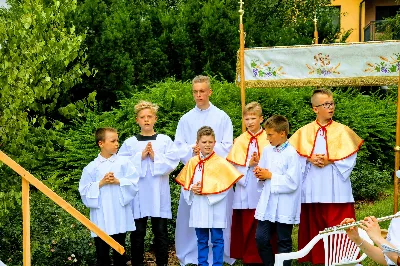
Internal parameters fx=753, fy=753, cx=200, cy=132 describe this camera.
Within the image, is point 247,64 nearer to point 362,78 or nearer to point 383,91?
point 362,78

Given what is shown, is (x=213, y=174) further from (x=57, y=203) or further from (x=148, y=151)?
(x=57, y=203)

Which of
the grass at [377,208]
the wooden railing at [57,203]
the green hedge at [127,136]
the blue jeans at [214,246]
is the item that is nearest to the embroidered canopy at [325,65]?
the grass at [377,208]

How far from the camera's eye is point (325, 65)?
821 centimetres

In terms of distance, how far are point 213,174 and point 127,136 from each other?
4239 millimetres

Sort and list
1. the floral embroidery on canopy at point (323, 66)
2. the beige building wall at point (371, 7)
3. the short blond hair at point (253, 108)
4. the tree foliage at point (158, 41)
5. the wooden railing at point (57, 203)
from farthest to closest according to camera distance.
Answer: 1. the beige building wall at point (371, 7)
2. the tree foliage at point (158, 41)
3. the floral embroidery on canopy at point (323, 66)
4. the short blond hair at point (253, 108)
5. the wooden railing at point (57, 203)

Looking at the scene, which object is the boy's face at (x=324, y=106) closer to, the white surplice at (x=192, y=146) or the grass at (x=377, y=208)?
the white surplice at (x=192, y=146)

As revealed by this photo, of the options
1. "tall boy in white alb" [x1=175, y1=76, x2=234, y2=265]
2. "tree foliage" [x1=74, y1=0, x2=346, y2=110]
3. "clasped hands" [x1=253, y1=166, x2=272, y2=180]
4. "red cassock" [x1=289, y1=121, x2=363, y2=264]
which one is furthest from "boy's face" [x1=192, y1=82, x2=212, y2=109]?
"tree foliage" [x1=74, y1=0, x2=346, y2=110]

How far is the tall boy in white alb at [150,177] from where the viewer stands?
24.3ft

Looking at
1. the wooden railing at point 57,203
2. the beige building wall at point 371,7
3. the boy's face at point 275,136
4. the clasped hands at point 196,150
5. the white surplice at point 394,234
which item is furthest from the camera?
the beige building wall at point 371,7

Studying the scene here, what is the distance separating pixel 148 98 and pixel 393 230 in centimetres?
740

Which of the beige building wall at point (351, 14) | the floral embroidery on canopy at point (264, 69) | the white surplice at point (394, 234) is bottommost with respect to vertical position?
the white surplice at point (394, 234)

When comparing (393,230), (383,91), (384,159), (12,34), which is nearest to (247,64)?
(12,34)

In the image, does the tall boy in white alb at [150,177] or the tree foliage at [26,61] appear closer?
the tree foliage at [26,61]

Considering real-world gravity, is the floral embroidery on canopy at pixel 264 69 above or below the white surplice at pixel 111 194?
above
